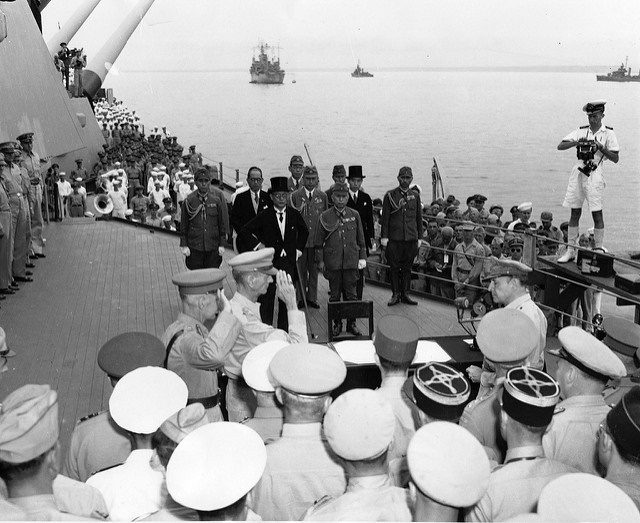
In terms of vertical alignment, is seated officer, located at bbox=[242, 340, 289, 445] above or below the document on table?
above

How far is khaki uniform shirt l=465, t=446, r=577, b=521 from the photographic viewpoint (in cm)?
223

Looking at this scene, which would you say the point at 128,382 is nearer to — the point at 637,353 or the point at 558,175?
the point at 637,353

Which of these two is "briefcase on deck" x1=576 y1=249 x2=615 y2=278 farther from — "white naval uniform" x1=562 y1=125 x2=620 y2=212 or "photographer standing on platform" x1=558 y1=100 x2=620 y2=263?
"white naval uniform" x1=562 y1=125 x2=620 y2=212

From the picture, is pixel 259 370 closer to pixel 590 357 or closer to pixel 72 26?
pixel 590 357

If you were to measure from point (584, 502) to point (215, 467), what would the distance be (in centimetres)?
97

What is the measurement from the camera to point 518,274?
420cm

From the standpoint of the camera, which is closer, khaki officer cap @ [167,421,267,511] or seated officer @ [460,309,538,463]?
khaki officer cap @ [167,421,267,511]

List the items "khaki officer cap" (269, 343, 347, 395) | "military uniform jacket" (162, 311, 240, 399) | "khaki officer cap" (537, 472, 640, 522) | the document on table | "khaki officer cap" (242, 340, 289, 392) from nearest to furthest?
"khaki officer cap" (537, 472, 640, 522)
"khaki officer cap" (269, 343, 347, 395)
"khaki officer cap" (242, 340, 289, 392)
"military uniform jacket" (162, 311, 240, 399)
the document on table

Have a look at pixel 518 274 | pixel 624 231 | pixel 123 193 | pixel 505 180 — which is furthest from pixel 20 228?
pixel 505 180

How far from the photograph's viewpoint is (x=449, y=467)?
1887 millimetres

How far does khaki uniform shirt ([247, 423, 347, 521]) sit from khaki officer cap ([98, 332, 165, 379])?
92 centimetres

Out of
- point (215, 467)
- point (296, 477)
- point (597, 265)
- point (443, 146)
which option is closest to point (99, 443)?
point (296, 477)

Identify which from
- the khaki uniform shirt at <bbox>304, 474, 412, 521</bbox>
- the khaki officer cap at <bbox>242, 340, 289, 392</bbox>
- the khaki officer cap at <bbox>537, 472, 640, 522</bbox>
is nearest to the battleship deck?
the khaki officer cap at <bbox>242, 340, 289, 392</bbox>

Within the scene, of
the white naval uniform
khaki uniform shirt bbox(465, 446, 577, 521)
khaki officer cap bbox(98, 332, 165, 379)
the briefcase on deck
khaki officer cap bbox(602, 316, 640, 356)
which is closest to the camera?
khaki uniform shirt bbox(465, 446, 577, 521)
